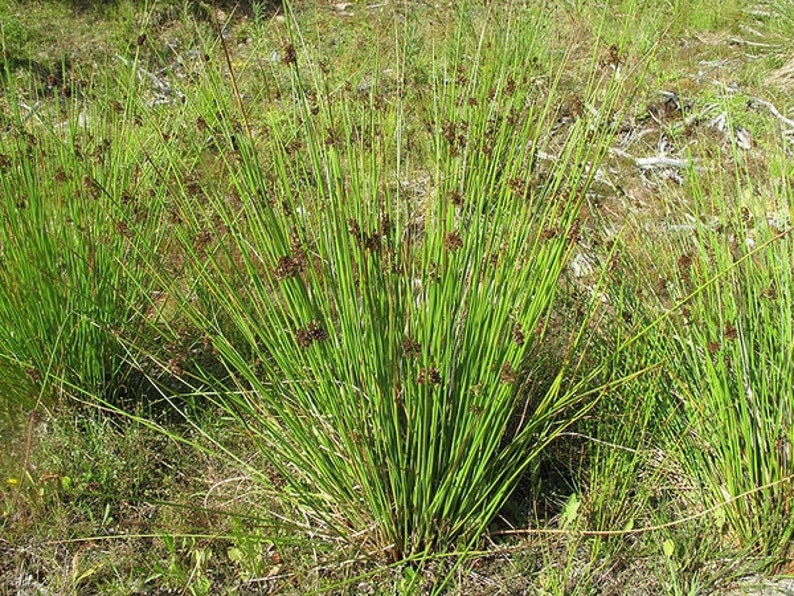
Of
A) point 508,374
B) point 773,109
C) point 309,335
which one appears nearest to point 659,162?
point 773,109

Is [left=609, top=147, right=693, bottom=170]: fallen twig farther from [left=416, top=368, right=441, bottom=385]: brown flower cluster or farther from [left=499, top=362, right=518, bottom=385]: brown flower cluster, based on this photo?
[left=416, top=368, right=441, bottom=385]: brown flower cluster

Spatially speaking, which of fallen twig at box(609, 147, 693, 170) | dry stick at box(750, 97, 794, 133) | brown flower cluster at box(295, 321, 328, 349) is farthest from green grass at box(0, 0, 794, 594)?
dry stick at box(750, 97, 794, 133)

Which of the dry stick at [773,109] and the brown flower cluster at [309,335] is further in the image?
the dry stick at [773,109]

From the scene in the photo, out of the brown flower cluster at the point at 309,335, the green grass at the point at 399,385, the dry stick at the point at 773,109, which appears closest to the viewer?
the brown flower cluster at the point at 309,335

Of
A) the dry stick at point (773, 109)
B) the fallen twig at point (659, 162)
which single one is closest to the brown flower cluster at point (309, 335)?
the fallen twig at point (659, 162)

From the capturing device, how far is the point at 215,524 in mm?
2039

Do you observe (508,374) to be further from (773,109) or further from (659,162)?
(773,109)

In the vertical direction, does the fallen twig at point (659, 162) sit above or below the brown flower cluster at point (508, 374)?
below

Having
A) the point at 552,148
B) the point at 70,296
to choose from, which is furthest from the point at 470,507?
the point at 552,148

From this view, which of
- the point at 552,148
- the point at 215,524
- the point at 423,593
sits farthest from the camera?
the point at 552,148

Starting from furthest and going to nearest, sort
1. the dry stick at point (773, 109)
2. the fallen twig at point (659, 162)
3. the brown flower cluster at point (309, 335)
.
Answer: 1. the dry stick at point (773, 109)
2. the fallen twig at point (659, 162)
3. the brown flower cluster at point (309, 335)

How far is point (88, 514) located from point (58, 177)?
97 cm

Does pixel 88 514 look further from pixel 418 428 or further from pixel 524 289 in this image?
pixel 524 289

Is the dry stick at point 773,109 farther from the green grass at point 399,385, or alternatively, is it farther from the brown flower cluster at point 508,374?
the brown flower cluster at point 508,374
